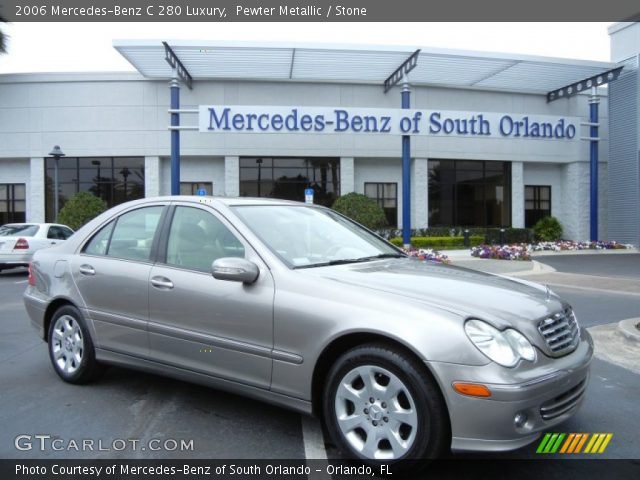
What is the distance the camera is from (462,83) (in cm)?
2456

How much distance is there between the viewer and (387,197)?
25.0 m

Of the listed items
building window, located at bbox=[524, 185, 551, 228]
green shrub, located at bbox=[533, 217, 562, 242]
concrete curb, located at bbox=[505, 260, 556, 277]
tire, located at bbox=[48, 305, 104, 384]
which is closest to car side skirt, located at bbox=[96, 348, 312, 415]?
tire, located at bbox=[48, 305, 104, 384]

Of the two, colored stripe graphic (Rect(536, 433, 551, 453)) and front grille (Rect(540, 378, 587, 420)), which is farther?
colored stripe graphic (Rect(536, 433, 551, 453))

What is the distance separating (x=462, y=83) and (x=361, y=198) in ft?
26.6

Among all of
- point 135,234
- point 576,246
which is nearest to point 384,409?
point 135,234

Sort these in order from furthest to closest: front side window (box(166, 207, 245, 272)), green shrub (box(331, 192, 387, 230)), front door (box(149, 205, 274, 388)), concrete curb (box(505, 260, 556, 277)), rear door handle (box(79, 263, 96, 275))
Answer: green shrub (box(331, 192, 387, 230)), concrete curb (box(505, 260, 556, 277)), rear door handle (box(79, 263, 96, 275)), front side window (box(166, 207, 245, 272)), front door (box(149, 205, 274, 388))

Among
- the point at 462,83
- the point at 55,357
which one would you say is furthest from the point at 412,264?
the point at 462,83

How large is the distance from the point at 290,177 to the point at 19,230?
12.2 metres

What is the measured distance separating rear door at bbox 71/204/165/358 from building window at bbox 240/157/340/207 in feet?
63.9

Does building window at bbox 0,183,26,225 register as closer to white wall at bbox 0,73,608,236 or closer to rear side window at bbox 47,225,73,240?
white wall at bbox 0,73,608,236

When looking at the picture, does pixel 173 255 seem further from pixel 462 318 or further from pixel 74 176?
pixel 74 176

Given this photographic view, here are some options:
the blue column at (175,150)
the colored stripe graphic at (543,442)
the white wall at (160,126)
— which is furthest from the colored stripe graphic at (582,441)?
the white wall at (160,126)

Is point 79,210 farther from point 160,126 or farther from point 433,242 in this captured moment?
point 433,242

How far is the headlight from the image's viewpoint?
2.61 metres
